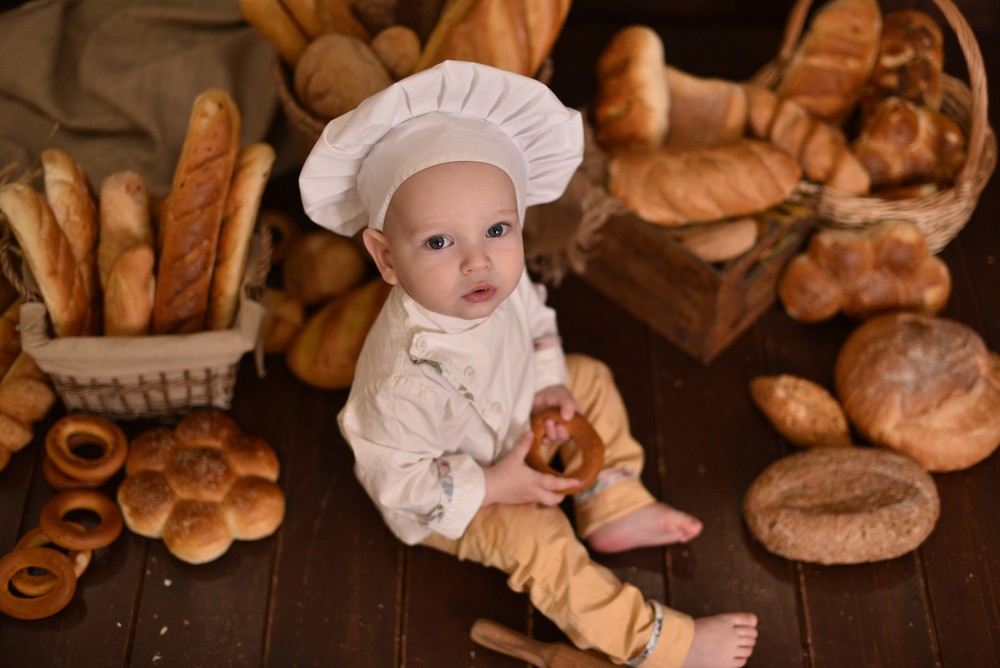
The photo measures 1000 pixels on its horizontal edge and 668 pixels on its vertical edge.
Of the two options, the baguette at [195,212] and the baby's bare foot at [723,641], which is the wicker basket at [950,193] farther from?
the baguette at [195,212]

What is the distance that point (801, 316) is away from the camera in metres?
2.14

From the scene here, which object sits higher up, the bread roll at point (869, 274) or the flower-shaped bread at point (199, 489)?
the bread roll at point (869, 274)

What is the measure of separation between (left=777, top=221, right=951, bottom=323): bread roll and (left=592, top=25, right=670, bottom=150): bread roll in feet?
1.34

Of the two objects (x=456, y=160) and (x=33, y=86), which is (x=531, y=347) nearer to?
(x=456, y=160)

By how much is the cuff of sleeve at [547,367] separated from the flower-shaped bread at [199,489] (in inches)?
20.5

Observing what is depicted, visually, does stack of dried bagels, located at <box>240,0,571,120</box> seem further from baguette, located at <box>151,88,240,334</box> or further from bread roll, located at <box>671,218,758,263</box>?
bread roll, located at <box>671,218,758,263</box>

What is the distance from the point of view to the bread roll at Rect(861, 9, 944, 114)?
6.99 ft

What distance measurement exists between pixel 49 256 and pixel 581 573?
1.03 metres

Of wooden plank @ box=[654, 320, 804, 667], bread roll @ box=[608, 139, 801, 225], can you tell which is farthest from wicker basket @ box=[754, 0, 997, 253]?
wooden plank @ box=[654, 320, 804, 667]

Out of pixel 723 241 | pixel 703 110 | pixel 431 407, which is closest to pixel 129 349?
pixel 431 407

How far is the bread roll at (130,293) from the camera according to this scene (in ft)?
5.74

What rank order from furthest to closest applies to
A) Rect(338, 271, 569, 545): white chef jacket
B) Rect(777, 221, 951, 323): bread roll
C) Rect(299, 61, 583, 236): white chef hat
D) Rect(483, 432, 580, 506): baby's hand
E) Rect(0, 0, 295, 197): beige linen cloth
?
Rect(0, 0, 295, 197): beige linen cloth, Rect(777, 221, 951, 323): bread roll, Rect(483, 432, 580, 506): baby's hand, Rect(338, 271, 569, 545): white chef jacket, Rect(299, 61, 583, 236): white chef hat

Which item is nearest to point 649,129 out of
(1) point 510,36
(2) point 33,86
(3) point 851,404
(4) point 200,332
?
(1) point 510,36

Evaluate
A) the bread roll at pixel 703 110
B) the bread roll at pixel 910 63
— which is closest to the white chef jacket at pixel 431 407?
the bread roll at pixel 703 110
